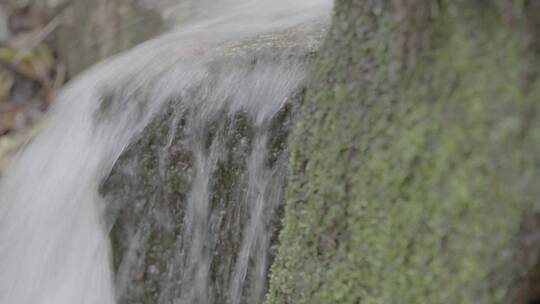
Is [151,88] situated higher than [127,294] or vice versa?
[151,88]

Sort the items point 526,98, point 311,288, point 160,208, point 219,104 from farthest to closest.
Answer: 1. point 160,208
2. point 219,104
3. point 311,288
4. point 526,98

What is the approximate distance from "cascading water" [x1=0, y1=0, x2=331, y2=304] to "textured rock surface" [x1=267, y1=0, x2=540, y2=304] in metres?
0.29

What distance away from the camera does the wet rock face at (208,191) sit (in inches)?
72.4

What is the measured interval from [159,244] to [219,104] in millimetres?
484

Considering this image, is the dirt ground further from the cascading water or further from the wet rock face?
the wet rock face

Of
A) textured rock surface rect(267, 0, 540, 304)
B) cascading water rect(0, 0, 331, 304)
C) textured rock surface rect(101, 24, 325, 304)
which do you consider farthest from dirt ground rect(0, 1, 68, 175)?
textured rock surface rect(267, 0, 540, 304)

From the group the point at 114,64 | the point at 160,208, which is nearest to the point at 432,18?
the point at 160,208

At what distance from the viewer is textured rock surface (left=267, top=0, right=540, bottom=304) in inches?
44.1

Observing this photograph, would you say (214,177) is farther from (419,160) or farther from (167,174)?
(419,160)

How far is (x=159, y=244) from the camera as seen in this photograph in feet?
7.13

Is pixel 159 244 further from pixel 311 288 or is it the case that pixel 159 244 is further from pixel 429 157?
pixel 429 157

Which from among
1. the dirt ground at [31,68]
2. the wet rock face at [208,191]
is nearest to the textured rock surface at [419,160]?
the wet rock face at [208,191]

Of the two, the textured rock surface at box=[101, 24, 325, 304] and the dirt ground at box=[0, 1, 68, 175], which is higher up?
the dirt ground at box=[0, 1, 68, 175]

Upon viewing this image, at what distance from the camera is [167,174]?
214 centimetres
